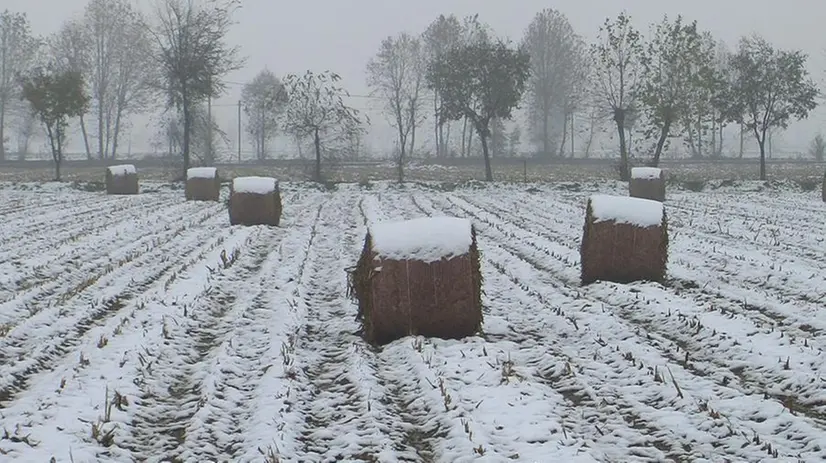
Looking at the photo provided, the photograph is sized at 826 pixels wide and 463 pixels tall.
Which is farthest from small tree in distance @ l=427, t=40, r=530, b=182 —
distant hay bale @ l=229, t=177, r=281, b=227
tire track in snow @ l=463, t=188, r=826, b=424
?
tire track in snow @ l=463, t=188, r=826, b=424

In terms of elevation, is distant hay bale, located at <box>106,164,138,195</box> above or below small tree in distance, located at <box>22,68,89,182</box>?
below

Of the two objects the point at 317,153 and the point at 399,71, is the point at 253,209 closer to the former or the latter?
the point at 317,153

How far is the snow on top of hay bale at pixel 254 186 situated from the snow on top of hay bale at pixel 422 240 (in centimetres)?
986

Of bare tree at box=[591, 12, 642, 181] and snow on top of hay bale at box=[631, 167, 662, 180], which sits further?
bare tree at box=[591, 12, 642, 181]

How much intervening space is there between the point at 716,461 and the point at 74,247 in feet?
37.3

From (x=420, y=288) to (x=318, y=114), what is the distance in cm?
3024

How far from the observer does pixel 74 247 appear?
13.1 metres

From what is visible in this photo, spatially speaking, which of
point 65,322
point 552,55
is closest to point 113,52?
point 552,55

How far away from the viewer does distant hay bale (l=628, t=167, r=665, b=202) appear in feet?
79.5

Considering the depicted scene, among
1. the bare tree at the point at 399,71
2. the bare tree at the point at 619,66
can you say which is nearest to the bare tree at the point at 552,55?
the bare tree at the point at 399,71

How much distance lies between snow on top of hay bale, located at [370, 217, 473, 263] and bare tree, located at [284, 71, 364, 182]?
28.8 metres

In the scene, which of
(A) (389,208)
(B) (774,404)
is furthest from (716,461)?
(A) (389,208)

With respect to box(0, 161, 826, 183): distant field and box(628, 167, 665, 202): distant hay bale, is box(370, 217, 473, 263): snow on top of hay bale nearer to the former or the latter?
box(628, 167, 665, 202): distant hay bale

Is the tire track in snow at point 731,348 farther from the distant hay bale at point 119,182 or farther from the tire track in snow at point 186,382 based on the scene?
the distant hay bale at point 119,182
